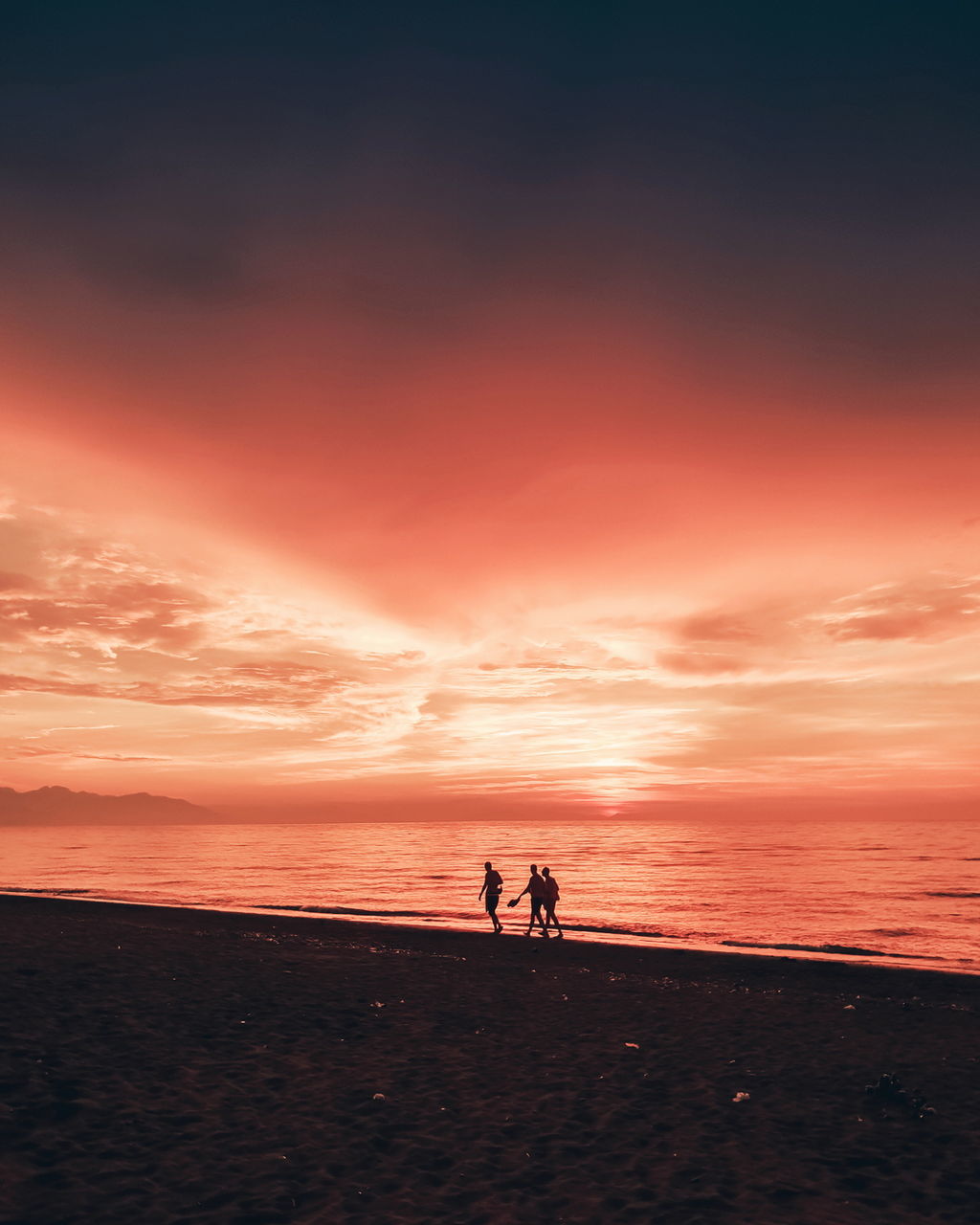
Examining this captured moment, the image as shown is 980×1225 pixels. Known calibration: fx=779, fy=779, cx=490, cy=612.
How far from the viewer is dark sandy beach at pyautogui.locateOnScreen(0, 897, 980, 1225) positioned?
8.27m

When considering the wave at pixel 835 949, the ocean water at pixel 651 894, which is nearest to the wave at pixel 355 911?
the ocean water at pixel 651 894

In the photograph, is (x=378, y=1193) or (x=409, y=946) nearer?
(x=378, y=1193)

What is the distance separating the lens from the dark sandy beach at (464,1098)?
27.1 ft

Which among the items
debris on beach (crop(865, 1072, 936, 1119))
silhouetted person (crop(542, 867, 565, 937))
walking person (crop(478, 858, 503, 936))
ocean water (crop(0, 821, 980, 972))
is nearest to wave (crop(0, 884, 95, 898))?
ocean water (crop(0, 821, 980, 972))

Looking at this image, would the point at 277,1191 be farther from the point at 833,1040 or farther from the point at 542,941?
the point at 542,941

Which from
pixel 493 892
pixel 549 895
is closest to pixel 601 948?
pixel 549 895

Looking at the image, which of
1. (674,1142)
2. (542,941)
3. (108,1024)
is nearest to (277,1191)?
(674,1142)

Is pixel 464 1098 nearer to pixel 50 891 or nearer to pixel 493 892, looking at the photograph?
pixel 493 892

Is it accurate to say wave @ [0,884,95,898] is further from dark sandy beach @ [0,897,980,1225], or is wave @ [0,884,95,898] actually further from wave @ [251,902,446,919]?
dark sandy beach @ [0,897,980,1225]

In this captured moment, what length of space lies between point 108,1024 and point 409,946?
14.3 metres

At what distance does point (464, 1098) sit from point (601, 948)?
695 inches

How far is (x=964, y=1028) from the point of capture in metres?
16.7

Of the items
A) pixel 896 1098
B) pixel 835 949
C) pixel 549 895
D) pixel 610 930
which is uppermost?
pixel 549 895

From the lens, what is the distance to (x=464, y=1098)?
37.2ft
